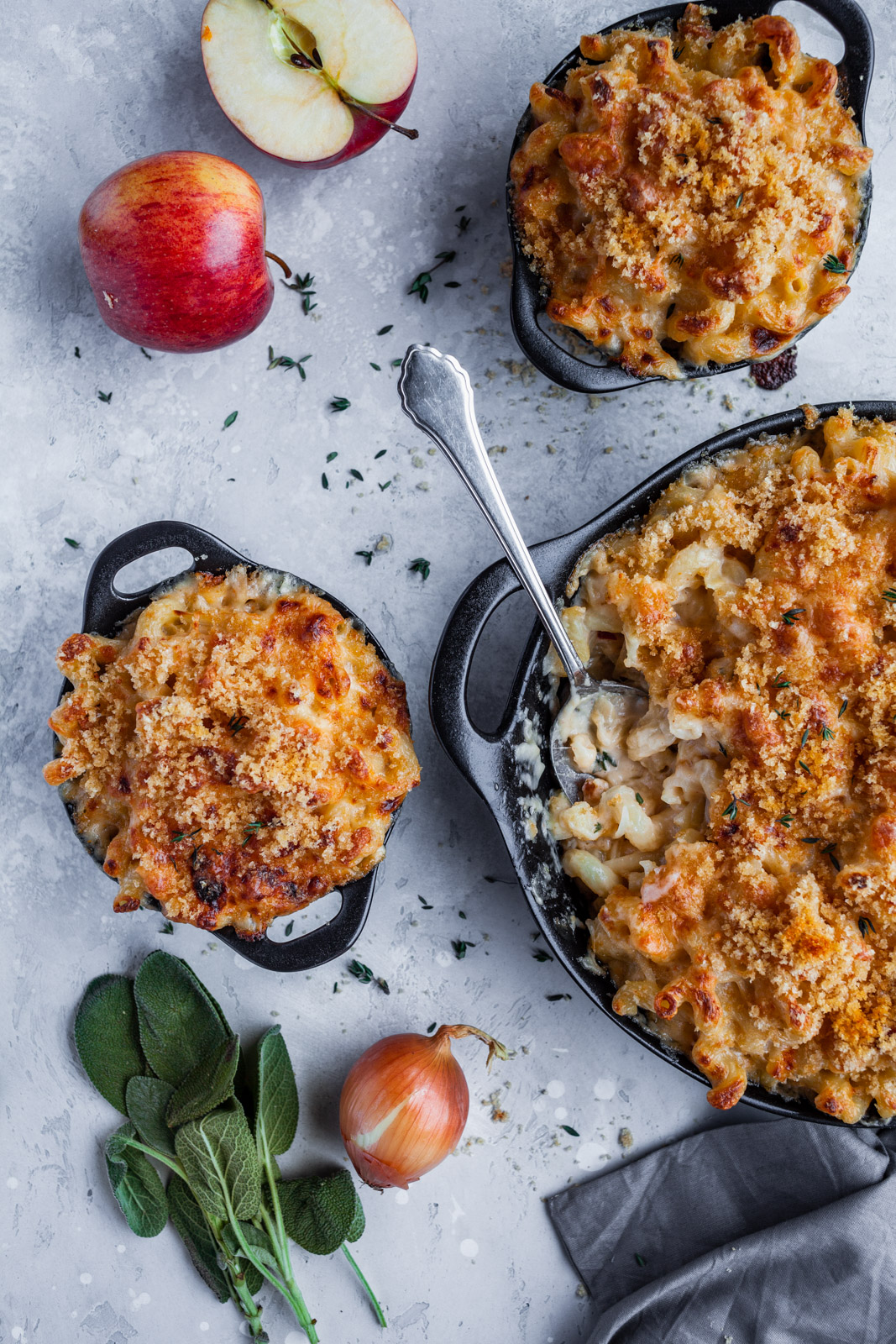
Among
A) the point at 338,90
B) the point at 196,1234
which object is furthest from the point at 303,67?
the point at 196,1234

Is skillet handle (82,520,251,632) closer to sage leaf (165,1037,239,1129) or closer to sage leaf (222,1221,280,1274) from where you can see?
sage leaf (165,1037,239,1129)

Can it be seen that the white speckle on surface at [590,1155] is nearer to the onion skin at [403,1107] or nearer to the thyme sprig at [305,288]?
the onion skin at [403,1107]

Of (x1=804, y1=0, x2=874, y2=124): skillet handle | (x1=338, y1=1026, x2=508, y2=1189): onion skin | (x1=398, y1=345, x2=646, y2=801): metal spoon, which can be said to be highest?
(x1=804, y1=0, x2=874, y2=124): skillet handle

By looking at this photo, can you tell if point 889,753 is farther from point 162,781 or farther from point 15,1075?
point 15,1075

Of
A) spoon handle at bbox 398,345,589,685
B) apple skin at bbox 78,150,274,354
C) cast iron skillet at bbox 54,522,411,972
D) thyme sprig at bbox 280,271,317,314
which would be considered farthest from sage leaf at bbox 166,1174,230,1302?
thyme sprig at bbox 280,271,317,314

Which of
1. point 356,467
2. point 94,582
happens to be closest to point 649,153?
point 356,467

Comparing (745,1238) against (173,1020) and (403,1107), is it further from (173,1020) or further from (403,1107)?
(173,1020)

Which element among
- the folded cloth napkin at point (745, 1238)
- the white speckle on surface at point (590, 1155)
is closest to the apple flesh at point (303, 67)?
the white speckle on surface at point (590, 1155)
